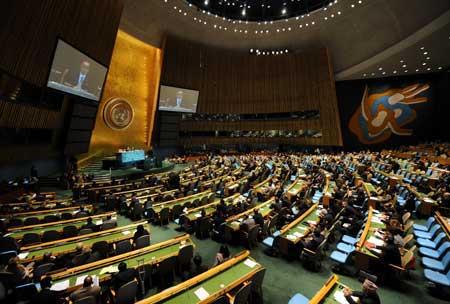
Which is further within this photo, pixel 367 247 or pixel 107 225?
pixel 107 225

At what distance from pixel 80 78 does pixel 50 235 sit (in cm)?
1130

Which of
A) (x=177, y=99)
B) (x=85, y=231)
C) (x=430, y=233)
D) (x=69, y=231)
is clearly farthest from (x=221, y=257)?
(x=177, y=99)

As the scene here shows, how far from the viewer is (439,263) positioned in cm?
496

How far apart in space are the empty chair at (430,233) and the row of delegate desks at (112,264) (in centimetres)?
652

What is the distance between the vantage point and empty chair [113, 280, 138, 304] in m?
3.62

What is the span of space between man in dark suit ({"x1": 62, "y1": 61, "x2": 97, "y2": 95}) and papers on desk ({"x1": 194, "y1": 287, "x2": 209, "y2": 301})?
1413cm

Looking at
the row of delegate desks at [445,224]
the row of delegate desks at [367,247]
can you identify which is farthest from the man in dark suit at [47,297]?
the row of delegate desks at [445,224]

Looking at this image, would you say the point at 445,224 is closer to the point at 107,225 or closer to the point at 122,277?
the point at 122,277

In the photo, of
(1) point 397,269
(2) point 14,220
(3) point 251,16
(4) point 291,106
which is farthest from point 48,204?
(3) point 251,16

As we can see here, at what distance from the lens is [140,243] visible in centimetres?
562

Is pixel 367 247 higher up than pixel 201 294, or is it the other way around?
pixel 367 247

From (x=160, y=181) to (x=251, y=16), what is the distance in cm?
2422

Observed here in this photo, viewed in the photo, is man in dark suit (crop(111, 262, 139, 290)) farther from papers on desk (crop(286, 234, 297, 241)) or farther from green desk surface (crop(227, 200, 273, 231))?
papers on desk (crop(286, 234, 297, 241))

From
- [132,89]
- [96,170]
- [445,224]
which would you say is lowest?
[445,224]
